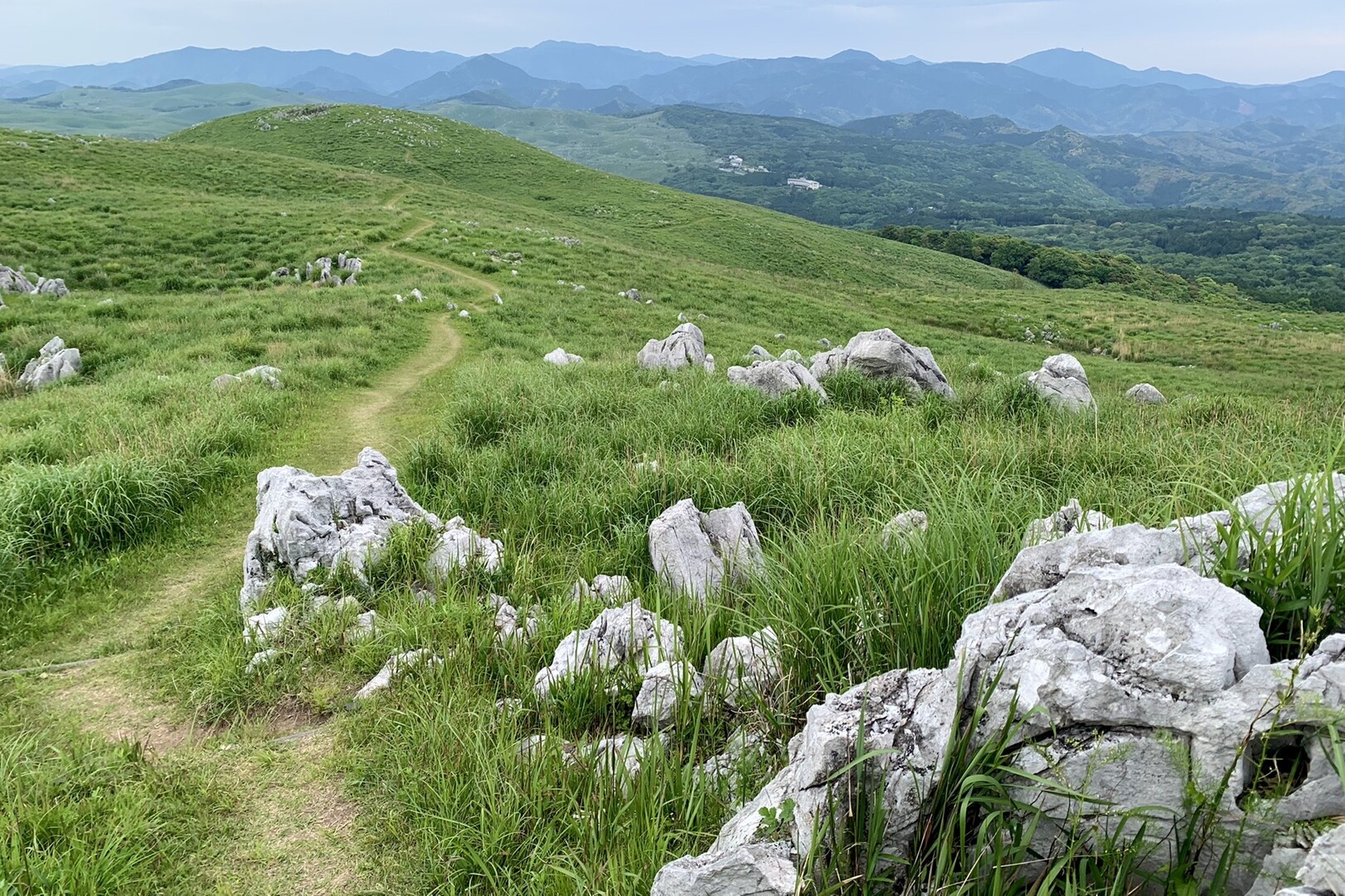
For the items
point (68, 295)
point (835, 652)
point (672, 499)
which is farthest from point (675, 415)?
point (68, 295)

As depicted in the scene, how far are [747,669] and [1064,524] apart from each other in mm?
2648

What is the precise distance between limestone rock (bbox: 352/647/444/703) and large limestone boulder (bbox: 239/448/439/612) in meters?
1.74

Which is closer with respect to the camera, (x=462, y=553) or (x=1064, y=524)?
(x=1064, y=524)

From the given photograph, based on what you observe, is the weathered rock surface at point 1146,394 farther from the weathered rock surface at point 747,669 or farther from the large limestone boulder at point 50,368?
the large limestone boulder at point 50,368

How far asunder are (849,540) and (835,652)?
1.10 meters

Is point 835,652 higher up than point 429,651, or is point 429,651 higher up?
point 835,652

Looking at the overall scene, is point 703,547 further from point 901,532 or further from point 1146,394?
point 1146,394

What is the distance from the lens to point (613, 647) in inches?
208

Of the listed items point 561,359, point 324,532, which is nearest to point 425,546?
point 324,532

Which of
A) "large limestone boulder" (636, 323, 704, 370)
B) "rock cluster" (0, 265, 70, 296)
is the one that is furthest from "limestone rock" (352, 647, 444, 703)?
"rock cluster" (0, 265, 70, 296)

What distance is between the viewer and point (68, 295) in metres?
23.6

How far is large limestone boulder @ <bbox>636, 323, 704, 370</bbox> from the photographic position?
55.5 ft

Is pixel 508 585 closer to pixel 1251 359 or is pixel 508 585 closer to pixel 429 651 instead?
pixel 429 651

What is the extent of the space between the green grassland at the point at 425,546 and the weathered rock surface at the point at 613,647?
6.4 inches
